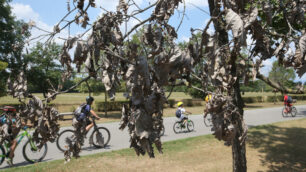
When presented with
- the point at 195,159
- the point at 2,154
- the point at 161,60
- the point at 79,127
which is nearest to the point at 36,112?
the point at 79,127

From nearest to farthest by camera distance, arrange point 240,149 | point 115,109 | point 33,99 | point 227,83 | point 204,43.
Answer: point 204,43, point 33,99, point 227,83, point 240,149, point 115,109

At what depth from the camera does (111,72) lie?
1431 millimetres

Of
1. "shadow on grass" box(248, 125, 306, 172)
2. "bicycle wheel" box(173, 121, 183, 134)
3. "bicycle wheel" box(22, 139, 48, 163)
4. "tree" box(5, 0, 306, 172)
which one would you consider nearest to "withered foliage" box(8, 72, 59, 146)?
"tree" box(5, 0, 306, 172)

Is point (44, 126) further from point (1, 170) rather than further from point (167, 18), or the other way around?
point (1, 170)

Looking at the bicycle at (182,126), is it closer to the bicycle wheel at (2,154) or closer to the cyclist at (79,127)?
the bicycle wheel at (2,154)

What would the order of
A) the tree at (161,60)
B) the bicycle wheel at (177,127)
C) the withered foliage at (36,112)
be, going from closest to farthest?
1. the tree at (161,60)
2. the withered foliage at (36,112)
3. the bicycle wheel at (177,127)

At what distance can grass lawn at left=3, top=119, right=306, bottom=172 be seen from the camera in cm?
629

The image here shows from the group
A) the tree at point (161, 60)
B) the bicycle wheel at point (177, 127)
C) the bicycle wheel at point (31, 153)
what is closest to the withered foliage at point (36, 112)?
the tree at point (161, 60)

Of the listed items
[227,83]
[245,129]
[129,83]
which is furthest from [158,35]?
[245,129]

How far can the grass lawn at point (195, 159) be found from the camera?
20.6 feet

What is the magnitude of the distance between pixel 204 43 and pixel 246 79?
0.84 meters

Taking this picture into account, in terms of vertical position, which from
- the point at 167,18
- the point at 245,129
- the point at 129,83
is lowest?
the point at 245,129

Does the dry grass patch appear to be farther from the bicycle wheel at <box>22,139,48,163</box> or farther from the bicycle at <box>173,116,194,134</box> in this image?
the bicycle at <box>173,116,194,134</box>

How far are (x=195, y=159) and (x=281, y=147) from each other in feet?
12.6
